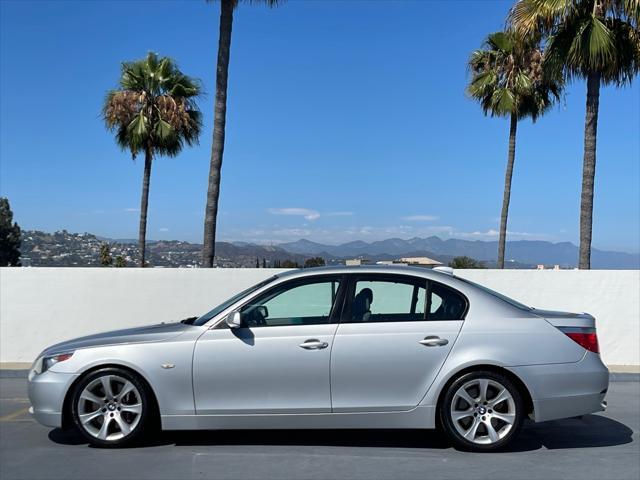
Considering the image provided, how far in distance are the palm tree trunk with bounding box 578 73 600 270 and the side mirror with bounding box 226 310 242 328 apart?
34.5 ft

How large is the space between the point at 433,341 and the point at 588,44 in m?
9.84

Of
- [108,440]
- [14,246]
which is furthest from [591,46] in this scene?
[14,246]

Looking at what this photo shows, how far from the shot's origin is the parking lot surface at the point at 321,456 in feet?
16.9

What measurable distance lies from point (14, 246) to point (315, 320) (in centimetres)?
4155

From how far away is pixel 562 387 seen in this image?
5602mm

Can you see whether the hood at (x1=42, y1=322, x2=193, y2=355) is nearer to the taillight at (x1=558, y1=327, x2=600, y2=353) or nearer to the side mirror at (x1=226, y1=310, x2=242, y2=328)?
the side mirror at (x1=226, y1=310, x2=242, y2=328)

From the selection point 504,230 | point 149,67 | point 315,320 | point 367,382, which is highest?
point 149,67

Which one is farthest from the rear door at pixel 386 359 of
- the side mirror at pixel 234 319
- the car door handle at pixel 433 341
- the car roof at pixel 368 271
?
the side mirror at pixel 234 319

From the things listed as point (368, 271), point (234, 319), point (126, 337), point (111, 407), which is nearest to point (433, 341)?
point (368, 271)

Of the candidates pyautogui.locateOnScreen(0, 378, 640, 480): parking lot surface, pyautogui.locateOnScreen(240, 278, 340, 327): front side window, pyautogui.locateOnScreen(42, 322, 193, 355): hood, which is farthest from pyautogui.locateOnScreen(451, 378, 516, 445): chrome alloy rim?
pyautogui.locateOnScreen(42, 322, 193, 355): hood

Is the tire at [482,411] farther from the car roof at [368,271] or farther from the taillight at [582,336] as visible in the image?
the car roof at [368,271]

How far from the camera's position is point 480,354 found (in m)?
5.58

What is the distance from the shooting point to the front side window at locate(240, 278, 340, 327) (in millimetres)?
5773

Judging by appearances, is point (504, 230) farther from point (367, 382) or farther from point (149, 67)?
point (367, 382)
